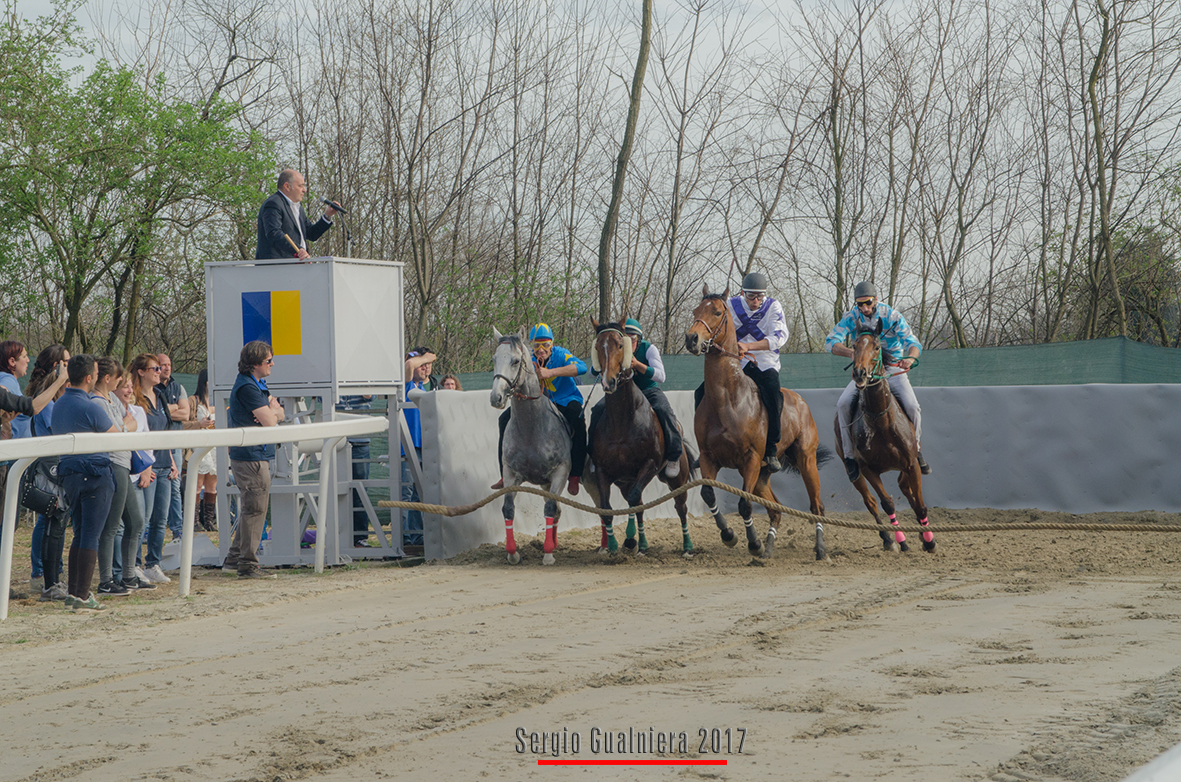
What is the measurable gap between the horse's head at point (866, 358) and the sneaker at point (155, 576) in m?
6.44

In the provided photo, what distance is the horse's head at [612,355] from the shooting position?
1031 cm

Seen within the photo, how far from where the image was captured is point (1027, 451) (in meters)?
14.3

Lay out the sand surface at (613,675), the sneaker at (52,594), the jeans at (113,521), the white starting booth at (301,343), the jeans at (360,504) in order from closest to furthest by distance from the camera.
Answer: the sand surface at (613,675), the jeans at (113,521), the sneaker at (52,594), the white starting booth at (301,343), the jeans at (360,504)

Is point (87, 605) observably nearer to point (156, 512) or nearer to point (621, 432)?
point (156, 512)

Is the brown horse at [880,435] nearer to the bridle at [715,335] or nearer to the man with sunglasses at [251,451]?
the bridle at [715,335]

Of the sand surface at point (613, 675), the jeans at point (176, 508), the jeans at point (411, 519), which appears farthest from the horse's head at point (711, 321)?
the jeans at point (176, 508)

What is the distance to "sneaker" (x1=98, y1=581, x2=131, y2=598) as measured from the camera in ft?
28.8

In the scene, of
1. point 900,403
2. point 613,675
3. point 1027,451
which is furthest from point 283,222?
point 1027,451

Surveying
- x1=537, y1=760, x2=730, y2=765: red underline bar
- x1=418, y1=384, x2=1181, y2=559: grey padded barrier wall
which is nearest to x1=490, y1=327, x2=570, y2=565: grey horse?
x1=418, y1=384, x2=1181, y2=559: grey padded barrier wall

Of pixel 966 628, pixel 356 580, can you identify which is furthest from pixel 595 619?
pixel 356 580

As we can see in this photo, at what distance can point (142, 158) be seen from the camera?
22047mm

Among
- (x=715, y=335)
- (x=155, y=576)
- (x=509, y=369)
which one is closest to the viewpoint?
(x=155, y=576)

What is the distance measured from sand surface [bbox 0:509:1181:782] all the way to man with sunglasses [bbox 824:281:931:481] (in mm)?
1603

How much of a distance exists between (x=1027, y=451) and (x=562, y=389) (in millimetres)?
6532
